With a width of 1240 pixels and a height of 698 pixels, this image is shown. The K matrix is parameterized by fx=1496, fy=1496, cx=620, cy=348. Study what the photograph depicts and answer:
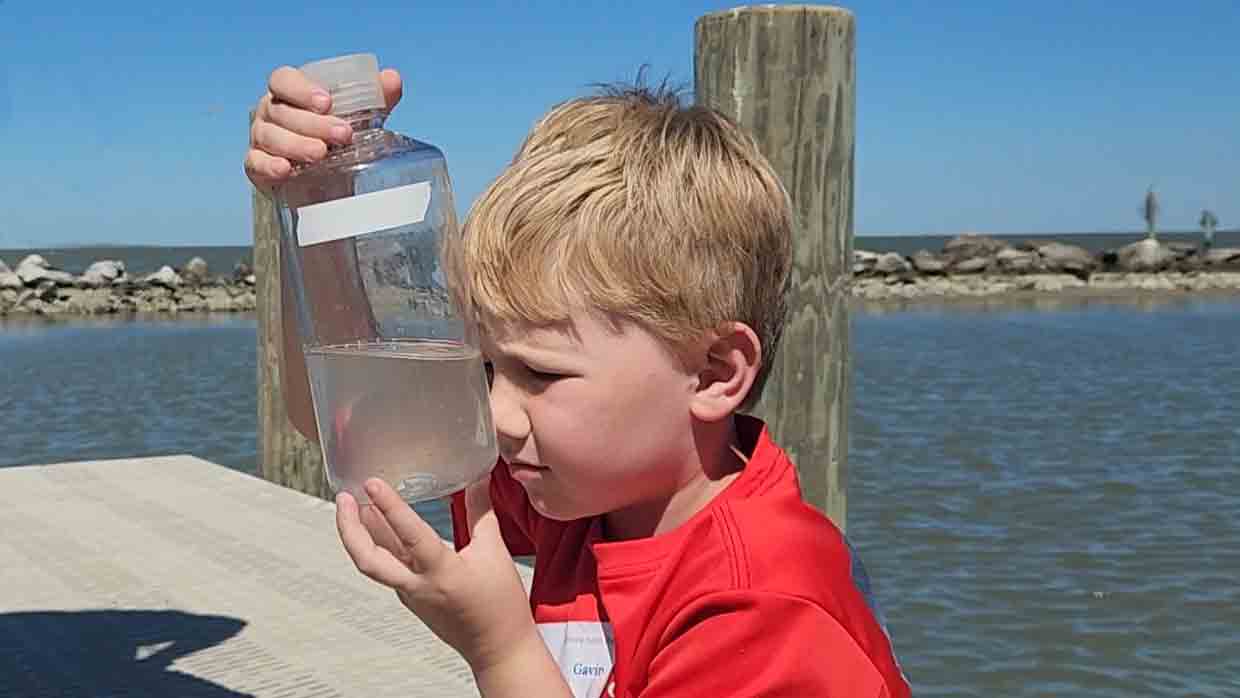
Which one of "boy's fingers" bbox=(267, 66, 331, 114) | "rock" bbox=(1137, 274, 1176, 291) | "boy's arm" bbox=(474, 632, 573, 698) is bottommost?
"rock" bbox=(1137, 274, 1176, 291)

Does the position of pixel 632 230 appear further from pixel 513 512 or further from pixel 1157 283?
pixel 1157 283

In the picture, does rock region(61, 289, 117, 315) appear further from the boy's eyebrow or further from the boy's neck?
the boy's eyebrow

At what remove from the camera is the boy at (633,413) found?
1.67 metres

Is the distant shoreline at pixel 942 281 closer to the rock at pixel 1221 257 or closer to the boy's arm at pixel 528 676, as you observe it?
the rock at pixel 1221 257

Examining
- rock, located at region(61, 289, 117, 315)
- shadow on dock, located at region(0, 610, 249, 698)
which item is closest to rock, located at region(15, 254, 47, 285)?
rock, located at region(61, 289, 117, 315)

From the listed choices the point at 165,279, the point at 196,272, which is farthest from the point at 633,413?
the point at 196,272

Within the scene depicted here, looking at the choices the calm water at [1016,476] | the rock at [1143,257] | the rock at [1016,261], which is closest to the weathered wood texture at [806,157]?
the calm water at [1016,476]

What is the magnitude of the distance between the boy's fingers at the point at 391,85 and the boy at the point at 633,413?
0.54 feet

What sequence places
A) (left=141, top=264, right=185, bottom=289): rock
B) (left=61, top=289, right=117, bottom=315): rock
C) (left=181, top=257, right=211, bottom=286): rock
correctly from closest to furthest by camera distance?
(left=61, top=289, right=117, bottom=315): rock
(left=141, top=264, right=185, bottom=289): rock
(left=181, top=257, right=211, bottom=286): rock

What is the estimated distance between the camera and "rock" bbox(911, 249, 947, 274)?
4125cm

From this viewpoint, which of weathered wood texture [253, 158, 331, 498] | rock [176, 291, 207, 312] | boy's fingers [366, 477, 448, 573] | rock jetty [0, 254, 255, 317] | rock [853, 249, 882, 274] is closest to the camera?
boy's fingers [366, 477, 448, 573]

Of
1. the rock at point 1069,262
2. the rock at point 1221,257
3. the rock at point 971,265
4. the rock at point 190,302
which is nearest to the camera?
the rock at point 190,302

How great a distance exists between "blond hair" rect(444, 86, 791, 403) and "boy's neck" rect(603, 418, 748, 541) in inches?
6.0

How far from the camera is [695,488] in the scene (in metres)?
1.91
